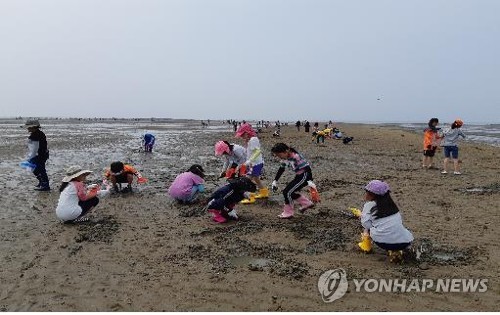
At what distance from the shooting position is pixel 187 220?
8484 mm

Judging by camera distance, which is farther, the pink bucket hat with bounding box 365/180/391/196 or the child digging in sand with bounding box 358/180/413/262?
the pink bucket hat with bounding box 365/180/391/196

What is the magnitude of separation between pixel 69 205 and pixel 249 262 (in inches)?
162

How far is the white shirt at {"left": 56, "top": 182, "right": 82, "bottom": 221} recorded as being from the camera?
8.09 m

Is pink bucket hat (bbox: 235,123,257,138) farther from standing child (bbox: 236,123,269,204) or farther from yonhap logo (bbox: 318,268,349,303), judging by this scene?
yonhap logo (bbox: 318,268,349,303)

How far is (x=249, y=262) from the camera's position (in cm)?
612

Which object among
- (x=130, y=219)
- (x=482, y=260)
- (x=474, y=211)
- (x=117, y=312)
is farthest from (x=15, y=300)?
(x=474, y=211)

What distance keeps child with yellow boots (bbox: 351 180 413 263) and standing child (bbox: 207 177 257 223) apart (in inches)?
115

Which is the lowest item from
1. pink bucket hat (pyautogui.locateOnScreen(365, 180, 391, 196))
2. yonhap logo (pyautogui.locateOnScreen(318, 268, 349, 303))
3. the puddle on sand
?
the puddle on sand

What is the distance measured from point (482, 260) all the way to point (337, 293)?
2.53m

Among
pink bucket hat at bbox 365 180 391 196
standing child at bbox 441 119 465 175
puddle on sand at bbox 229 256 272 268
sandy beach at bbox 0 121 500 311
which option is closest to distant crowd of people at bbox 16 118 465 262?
pink bucket hat at bbox 365 180 391 196

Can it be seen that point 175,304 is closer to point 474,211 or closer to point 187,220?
point 187,220

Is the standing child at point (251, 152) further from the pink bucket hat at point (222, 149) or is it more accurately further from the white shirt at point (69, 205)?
the white shirt at point (69, 205)

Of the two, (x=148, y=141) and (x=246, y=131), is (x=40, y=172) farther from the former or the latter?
(x=148, y=141)

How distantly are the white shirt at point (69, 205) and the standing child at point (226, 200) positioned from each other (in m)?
2.61
